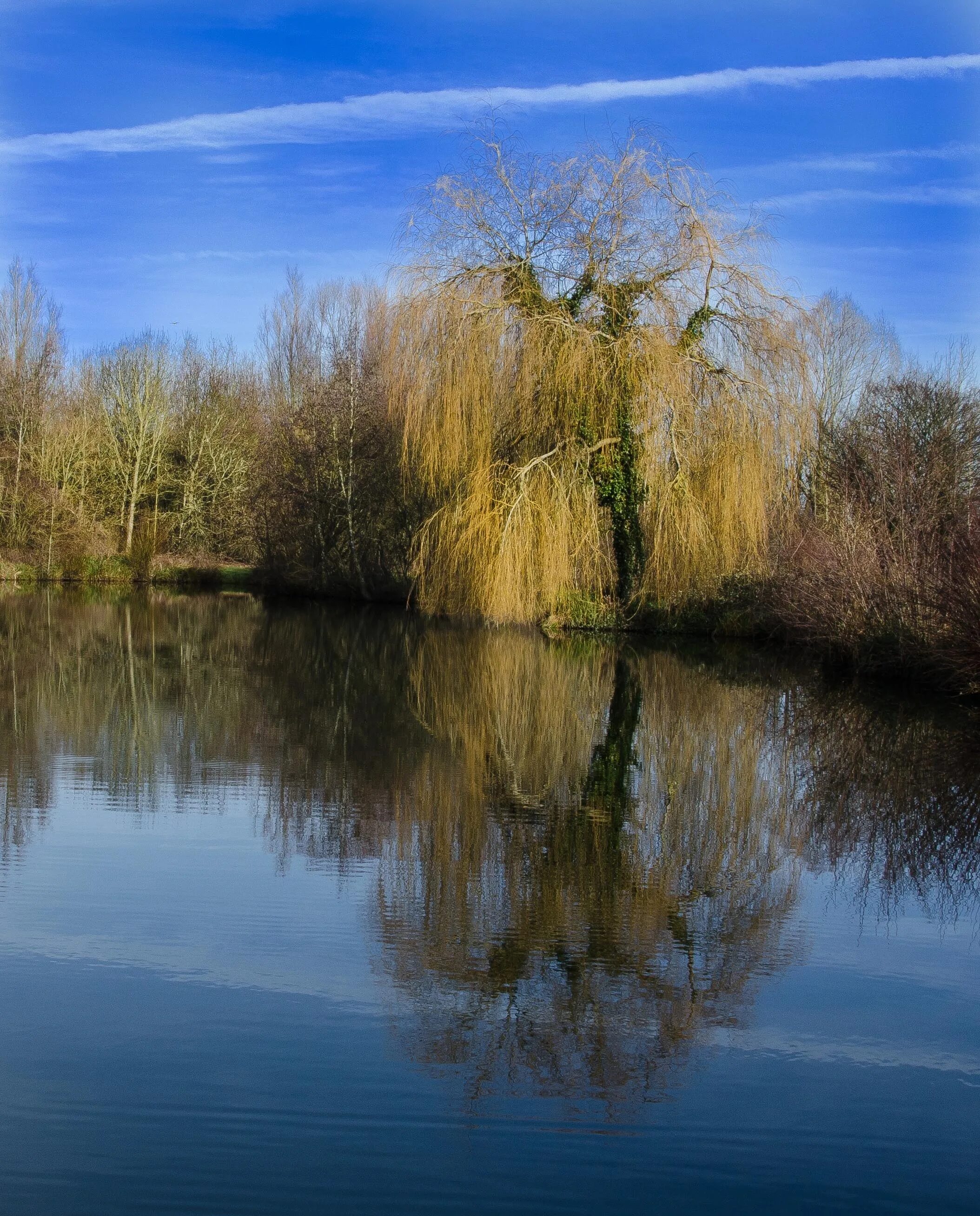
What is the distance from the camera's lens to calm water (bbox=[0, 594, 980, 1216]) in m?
3.34

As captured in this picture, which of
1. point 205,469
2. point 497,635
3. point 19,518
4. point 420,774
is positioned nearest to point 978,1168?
point 420,774

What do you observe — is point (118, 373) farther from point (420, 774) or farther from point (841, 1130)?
point (841, 1130)

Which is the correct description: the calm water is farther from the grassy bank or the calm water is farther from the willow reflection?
the grassy bank

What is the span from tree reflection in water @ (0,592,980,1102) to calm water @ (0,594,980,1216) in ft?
0.10

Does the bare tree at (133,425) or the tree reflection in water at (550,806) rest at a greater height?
the bare tree at (133,425)

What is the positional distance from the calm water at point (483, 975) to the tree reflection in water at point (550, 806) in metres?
0.03

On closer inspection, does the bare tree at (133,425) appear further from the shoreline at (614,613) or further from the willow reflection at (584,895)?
the willow reflection at (584,895)

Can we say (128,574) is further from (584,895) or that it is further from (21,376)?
(584,895)

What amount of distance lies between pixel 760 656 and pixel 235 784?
1321 centimetres

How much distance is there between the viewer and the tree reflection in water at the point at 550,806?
4473mm

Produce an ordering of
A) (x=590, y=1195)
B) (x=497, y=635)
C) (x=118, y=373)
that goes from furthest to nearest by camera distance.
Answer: (x=118, y=373)
(x=497, y=635)
(x=590, y=1195)

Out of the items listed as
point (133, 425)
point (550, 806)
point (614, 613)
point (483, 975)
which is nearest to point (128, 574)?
point (133, 425)

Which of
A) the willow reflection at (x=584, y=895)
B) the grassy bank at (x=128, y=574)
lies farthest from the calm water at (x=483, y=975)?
the grassy bank at (x=128, y=574)

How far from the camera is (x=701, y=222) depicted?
70.2 ft
